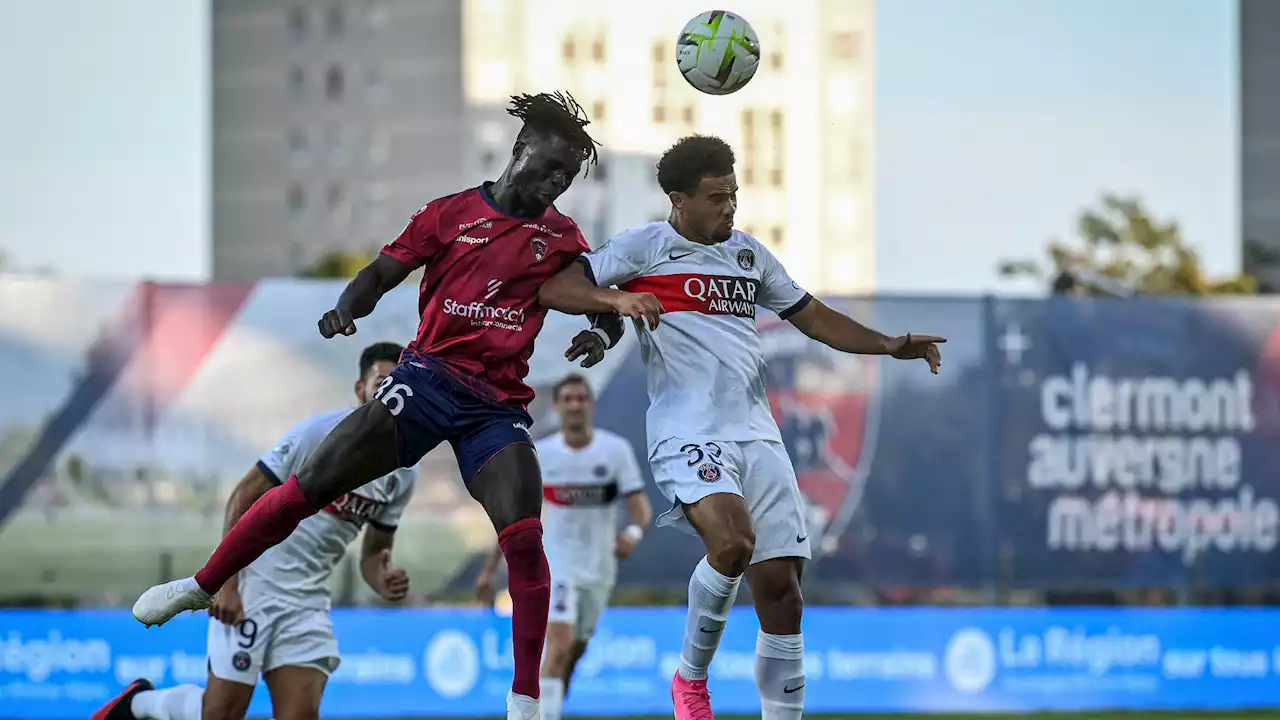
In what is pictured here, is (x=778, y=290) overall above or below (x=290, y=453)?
above

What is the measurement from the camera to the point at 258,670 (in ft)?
29.5

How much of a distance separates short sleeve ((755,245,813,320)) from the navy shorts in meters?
1.40

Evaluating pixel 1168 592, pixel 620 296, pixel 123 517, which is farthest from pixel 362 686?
pixel 620 296

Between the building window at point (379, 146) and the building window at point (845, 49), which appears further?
the building window at point (379, 146)

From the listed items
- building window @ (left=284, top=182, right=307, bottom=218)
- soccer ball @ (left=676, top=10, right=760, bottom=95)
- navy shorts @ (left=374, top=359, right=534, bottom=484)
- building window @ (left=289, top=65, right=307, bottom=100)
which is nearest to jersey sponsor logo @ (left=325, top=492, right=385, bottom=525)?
navy shorts @ (left=374, top=359, right=534, bottom=484)

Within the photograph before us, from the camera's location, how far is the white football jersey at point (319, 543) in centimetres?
906

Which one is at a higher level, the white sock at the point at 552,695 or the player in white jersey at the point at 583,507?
the player in white jersey at the point at 583,507

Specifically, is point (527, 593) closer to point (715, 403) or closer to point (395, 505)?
point (715, 403)

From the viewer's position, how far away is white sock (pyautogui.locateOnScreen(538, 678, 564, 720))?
11914 mm

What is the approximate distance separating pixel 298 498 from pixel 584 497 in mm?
5620

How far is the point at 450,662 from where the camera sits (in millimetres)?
14406

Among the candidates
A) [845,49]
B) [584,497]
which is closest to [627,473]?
[584,497]

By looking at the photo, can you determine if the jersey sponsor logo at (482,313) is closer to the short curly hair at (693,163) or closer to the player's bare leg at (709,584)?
the short curly hair at (693,163)

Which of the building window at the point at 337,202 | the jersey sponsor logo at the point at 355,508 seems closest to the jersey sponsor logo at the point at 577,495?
the jersey sponsor logo at the point at 355,508
